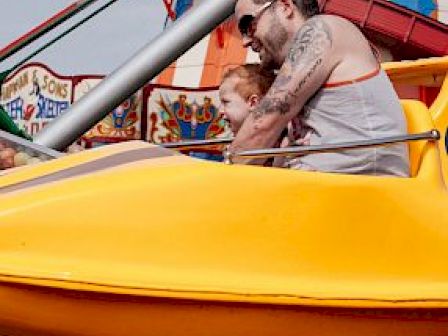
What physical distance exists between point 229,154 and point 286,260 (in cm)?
22

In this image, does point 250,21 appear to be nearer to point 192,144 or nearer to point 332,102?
point 332,102

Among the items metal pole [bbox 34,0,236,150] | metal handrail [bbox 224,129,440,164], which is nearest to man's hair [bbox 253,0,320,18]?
A: metal handrail [bbox 224,129,440,164]

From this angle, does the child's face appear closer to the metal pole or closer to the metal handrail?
the metal handrail

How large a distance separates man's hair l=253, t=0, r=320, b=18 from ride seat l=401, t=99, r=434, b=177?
34 cm

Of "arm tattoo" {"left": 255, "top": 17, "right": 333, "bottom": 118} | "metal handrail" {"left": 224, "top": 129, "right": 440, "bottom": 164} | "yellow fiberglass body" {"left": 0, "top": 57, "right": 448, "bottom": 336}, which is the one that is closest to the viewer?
"yellow fiberglass body" {"left": 0, "top": 57, "right": 448, "bottom": 336}

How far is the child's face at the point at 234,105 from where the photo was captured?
2.11 metres

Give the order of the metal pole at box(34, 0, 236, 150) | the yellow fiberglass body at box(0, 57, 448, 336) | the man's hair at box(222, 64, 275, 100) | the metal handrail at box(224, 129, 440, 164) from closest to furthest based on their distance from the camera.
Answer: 1. the yellow fiberglass body at box(0, 57, 448, 336)
2. the metal handrail at box(224, 129, 440, 164)
3. the man's hair at box(222, 64, 275, 100)
4. the metal pole at box(34, 0, 236, 150)

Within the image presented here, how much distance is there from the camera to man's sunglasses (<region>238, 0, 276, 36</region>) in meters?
1.85

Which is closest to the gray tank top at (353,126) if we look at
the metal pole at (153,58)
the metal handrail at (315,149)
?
the metal handrail at (315,149)

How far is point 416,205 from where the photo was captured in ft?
5.45

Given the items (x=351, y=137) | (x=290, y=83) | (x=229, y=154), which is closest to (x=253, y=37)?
(x=290, y=83)

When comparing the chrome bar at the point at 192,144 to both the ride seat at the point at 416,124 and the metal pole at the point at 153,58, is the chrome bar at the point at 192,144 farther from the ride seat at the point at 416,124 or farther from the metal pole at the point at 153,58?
the metal pole at the point at 153,58

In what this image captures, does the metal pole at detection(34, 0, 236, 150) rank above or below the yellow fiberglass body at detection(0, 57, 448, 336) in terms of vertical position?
above

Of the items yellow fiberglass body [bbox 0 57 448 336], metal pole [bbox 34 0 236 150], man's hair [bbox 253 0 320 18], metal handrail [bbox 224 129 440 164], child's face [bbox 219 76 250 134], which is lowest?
yellow fiberglass body [bbox 0 57 448 336]
